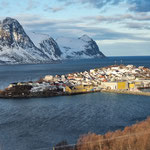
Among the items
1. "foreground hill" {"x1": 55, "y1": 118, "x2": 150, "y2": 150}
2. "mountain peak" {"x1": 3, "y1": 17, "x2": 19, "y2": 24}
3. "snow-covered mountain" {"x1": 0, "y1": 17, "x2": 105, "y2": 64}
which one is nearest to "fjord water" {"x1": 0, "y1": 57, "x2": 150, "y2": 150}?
"foreground hill" {"x1": 55, "y1": 118, "x2": 150, "y2": 150}

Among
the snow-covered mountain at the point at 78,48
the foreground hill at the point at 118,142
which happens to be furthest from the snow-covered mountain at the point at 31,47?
the foreground hill at the point at 118,142

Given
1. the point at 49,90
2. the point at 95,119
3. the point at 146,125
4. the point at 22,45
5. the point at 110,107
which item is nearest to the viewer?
the point at 146,125

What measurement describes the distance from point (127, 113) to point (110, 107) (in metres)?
0.89

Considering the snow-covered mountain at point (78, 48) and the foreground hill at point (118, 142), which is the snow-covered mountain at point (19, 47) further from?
the foreground hill at point (118, 142)

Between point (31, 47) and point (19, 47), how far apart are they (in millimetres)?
2639

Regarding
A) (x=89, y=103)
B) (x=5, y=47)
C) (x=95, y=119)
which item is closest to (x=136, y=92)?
(x=89, y=103)

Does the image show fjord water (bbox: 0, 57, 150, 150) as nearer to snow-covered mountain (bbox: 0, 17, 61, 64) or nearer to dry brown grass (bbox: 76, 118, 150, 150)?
dry brown grass (bbox: 76, 118, 150, 150)

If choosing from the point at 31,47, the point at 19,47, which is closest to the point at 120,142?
the point at 19,47

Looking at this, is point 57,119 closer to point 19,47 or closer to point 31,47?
point 19,47

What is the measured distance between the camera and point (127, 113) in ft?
20.2

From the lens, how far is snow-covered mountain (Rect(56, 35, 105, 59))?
5889 centimetres

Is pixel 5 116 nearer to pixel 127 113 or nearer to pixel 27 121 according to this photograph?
pixel 27 121

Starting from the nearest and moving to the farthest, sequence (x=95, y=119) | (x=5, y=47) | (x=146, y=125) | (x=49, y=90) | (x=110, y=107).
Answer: (x=146, y=125) → (x=95, y=119) → (x=110, y=107) → (x=49, y=90) → (x=5, y=47)

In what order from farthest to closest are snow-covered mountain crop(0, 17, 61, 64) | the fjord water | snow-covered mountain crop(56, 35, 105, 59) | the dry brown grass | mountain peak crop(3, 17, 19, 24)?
snow-covered mountain crop(56, 35, 105, 59) → mountain peak crop(3, 17, 19, 24) → snow-covered mountain crop(0, 17, 61, 64) → the fjord water → the dry brown grass
